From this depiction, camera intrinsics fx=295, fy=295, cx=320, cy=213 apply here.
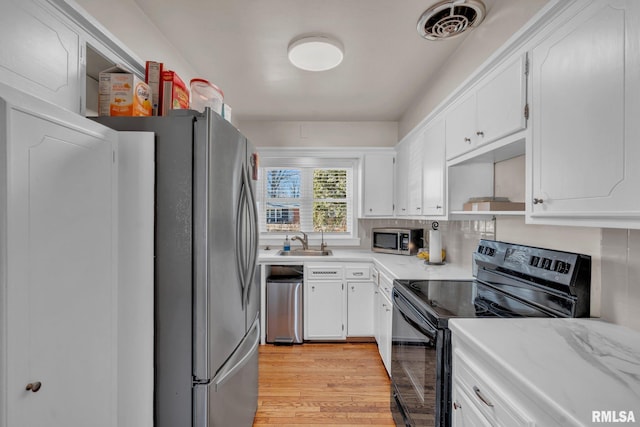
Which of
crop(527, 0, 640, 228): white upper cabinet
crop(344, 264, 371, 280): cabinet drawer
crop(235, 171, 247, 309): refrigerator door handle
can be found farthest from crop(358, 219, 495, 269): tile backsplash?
crop(235, 171, 247, 309): refrigerator door handle

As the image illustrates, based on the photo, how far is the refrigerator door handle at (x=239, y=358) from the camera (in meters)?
1.33

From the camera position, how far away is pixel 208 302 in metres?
1.23

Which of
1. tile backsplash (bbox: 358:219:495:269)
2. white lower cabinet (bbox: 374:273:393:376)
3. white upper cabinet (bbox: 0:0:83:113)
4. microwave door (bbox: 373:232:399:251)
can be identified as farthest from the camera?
microwave door (bbox: 373:232:399:251)

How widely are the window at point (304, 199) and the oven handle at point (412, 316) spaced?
1.95 m

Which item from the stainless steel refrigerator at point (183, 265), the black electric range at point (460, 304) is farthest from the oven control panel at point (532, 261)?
the stainless steel refrigerator at point (183, 265)

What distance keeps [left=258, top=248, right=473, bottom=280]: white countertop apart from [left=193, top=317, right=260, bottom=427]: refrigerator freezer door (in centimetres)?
109

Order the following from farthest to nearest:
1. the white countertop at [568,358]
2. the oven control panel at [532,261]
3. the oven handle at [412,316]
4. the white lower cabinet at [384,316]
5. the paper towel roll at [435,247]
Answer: the paper towel roll at [435,247] → the white lower cabinet at [384,316] → the oven handle at [412,316] → the oven control panel at [532,261] → the white countertop at [568,358]

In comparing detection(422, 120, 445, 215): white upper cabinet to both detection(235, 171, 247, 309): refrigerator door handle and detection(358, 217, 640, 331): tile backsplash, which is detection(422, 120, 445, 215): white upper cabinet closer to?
detection(358, 217, 640, 331): tile backsplash

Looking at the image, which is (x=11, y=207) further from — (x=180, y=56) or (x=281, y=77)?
(x=281, y=77)

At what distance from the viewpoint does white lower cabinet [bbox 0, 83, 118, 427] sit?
0.70 m

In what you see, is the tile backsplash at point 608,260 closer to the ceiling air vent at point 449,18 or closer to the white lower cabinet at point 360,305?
the ceiling air vent at point 449,18

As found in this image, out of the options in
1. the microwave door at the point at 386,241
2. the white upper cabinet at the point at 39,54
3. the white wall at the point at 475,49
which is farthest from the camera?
the microwave door at the point at 386,241

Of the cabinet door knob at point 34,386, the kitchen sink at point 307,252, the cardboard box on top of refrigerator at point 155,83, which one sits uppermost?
the cardboard box on top of refrigerator at point 155,83

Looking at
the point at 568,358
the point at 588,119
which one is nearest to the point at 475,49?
the point at 588,119
